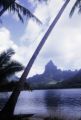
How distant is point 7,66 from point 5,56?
0.64m

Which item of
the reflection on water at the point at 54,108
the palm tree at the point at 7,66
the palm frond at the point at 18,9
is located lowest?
the reflection on water at the point at 54,108

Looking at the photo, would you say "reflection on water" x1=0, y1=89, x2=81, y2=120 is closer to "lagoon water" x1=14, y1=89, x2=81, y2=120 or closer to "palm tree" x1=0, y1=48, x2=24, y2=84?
"lagoon water" x1=14, y1=89, x2=81, y2=120

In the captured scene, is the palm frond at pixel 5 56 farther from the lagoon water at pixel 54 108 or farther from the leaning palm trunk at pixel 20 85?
the lagoon water at pixel 54 108

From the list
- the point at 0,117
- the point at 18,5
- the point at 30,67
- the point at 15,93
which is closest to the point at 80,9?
the point at 18,5

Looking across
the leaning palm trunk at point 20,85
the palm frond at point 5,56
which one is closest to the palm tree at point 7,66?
the palm frond at point 5,56

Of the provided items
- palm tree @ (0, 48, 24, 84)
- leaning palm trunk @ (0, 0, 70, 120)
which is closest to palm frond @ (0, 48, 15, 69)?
palm tree @ (0, 48, 24, 84)

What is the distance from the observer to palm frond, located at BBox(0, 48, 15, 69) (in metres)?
22.6

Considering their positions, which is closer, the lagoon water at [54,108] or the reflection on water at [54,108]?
the lagoon water at [54,108]

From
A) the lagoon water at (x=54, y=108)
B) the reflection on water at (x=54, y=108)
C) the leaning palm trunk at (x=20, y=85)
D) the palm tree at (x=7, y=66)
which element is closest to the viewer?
the leaning palm trunk at (x=20, y=85)

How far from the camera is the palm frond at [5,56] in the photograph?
74.2 feet

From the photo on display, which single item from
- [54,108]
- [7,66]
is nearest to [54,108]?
[54,108]

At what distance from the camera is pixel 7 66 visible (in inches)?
896

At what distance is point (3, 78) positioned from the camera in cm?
2250

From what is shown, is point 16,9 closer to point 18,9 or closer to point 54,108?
point 18,9
